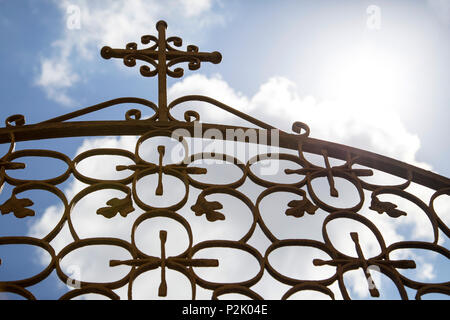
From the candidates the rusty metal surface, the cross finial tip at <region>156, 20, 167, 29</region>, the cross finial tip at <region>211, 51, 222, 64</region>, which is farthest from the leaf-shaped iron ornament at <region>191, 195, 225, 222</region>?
the cross finial tip at <region>156, 20, 167, 29</region>

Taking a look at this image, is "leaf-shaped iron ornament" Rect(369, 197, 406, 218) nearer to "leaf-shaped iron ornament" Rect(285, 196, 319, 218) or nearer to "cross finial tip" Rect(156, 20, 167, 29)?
"leaf-shaped iron ornament" Rect(285, 196, 319, 218)

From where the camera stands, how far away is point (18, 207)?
2311 millimetres

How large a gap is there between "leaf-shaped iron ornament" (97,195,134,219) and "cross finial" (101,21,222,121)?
0.85 meters

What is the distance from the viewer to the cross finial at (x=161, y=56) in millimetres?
3062

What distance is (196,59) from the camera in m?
3.14

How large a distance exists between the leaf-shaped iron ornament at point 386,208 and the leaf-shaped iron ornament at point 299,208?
289mm

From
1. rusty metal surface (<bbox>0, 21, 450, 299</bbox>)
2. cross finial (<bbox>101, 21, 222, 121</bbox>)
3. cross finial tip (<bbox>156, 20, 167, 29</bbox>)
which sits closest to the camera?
rusty metal surface (<bbox>0, 21, 450, 299</bbox>)

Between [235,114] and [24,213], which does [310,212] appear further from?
[24,213]

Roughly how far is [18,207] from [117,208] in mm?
409

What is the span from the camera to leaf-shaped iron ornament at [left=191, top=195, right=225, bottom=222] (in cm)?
233

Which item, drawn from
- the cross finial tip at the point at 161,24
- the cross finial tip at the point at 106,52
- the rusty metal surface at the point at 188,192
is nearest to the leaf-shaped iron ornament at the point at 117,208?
the rusty metal surface at the point at 188,192

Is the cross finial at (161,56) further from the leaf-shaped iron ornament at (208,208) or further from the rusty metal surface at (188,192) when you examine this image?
the leaf-shaped iron ornament at (208,208)

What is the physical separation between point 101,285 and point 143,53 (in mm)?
1527
